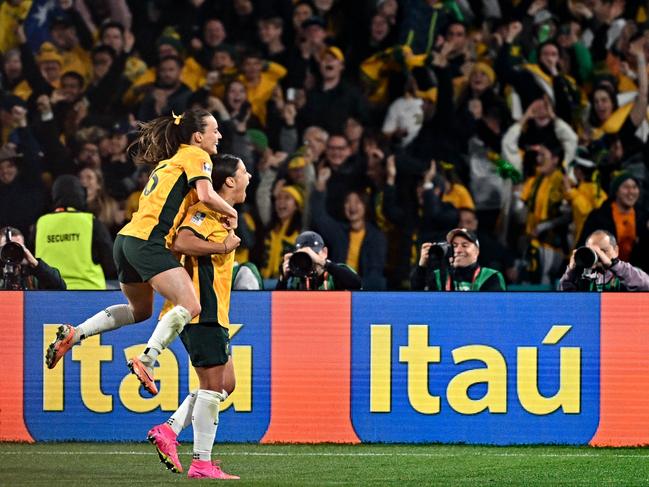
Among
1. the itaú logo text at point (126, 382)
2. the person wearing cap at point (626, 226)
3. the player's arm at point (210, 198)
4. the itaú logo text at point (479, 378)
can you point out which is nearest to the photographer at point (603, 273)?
the itaú logo text at point (479, 378)

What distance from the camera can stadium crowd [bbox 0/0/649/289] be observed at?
38.4 ft

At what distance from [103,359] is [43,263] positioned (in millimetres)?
947

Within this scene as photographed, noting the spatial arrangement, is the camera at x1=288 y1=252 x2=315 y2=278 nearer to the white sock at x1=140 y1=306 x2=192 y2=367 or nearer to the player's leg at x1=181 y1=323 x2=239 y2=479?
the player's leg at x1=181 y1=323 x2=239 y2=479

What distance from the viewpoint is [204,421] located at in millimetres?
6523

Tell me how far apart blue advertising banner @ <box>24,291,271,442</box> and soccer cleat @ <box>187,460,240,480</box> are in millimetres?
1695

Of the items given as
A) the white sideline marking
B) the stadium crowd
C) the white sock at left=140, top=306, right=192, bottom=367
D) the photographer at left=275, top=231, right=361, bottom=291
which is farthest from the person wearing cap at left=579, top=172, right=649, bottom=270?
the white sock at left=140, top=306, right=192, bottom=367

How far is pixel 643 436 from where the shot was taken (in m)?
8.07

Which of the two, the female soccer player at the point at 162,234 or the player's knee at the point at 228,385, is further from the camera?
the player's knee at the point at 228,385

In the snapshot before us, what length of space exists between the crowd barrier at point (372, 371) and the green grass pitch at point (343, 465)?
15cm

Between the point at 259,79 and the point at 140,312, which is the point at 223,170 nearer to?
the point at 140,312

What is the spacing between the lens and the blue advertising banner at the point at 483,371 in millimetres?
8125

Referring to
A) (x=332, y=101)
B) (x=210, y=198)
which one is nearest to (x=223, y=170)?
(x=210, y=198)

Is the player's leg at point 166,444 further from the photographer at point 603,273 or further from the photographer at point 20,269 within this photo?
the photographer at point 603,273

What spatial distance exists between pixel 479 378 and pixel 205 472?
227 centimetres
